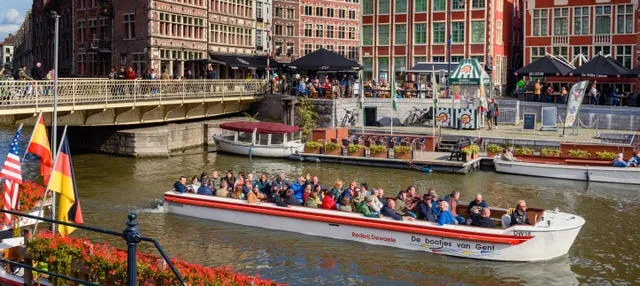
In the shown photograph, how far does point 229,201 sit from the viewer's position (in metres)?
22.8

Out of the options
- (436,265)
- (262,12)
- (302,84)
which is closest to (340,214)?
(436,265)

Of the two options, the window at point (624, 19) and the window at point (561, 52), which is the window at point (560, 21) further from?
the window at point (624, 19)

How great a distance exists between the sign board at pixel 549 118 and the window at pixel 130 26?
90.6 ft

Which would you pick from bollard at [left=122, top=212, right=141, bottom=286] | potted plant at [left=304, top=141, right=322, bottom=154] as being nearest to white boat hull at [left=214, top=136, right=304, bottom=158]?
potted plant at [left=304, top=141, right=322, bottom=154]

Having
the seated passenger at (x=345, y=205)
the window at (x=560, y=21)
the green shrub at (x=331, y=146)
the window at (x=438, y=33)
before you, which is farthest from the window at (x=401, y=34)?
the seated passenger at (x=345, y=205)

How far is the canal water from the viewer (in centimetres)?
1798

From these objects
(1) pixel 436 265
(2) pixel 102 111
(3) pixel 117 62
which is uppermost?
(3) pixel 117 62

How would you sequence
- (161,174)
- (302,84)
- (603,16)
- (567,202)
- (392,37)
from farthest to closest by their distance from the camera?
(392,37) < (603,16) < (302,84) < (161,174) < (567,202)

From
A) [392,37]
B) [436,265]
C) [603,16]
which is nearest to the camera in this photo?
[436,265]

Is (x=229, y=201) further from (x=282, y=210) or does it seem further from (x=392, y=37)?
(x=392, y=37)

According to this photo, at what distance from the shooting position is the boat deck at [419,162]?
109 ft

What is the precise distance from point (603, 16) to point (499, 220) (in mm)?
36329

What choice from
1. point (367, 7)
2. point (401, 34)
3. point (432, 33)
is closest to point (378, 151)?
point (432, 33)

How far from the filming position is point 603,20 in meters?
52.0
